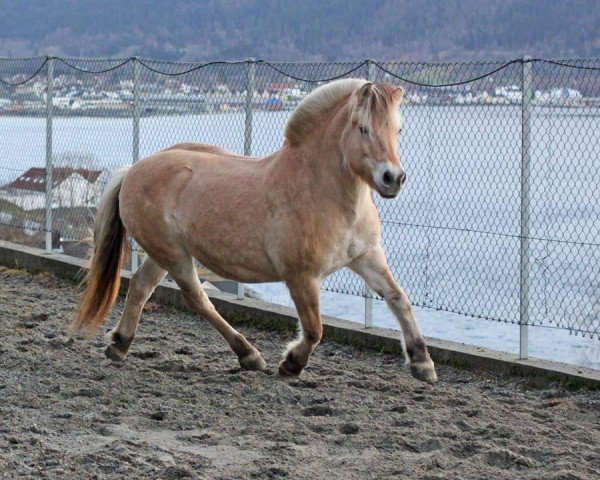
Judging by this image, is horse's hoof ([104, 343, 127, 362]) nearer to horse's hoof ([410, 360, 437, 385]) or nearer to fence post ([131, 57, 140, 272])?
horse's hoof ([410, 360, 437, 385])

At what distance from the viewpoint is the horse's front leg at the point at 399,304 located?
5.75m

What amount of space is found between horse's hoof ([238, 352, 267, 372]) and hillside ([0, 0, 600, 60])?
14.1 meters

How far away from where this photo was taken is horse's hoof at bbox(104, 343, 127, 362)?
6559mm

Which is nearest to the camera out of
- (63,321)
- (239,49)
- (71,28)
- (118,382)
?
(118,382)

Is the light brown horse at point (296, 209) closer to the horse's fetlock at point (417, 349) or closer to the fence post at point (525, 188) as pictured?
the horse's fetlock at point (417, 349)

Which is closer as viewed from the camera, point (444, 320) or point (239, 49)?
point (444, 320)

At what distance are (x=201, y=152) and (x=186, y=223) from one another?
63 centimetres

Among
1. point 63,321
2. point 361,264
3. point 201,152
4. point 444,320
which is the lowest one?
point 444,320

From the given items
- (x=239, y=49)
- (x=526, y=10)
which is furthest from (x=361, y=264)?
(x=239, y=49)

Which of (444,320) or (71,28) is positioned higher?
(71,28)

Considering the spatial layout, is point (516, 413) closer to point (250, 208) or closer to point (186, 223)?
point (250, 208)

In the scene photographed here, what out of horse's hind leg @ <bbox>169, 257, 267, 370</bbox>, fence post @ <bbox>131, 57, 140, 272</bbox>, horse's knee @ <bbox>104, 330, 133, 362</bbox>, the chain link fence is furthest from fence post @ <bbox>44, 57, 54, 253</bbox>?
horse's hind leg @ <bbox>169, 257, 267, 370</bbox>

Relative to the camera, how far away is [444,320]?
15.1m

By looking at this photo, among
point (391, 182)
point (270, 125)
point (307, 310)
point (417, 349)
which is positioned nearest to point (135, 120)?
point (270, 125)
